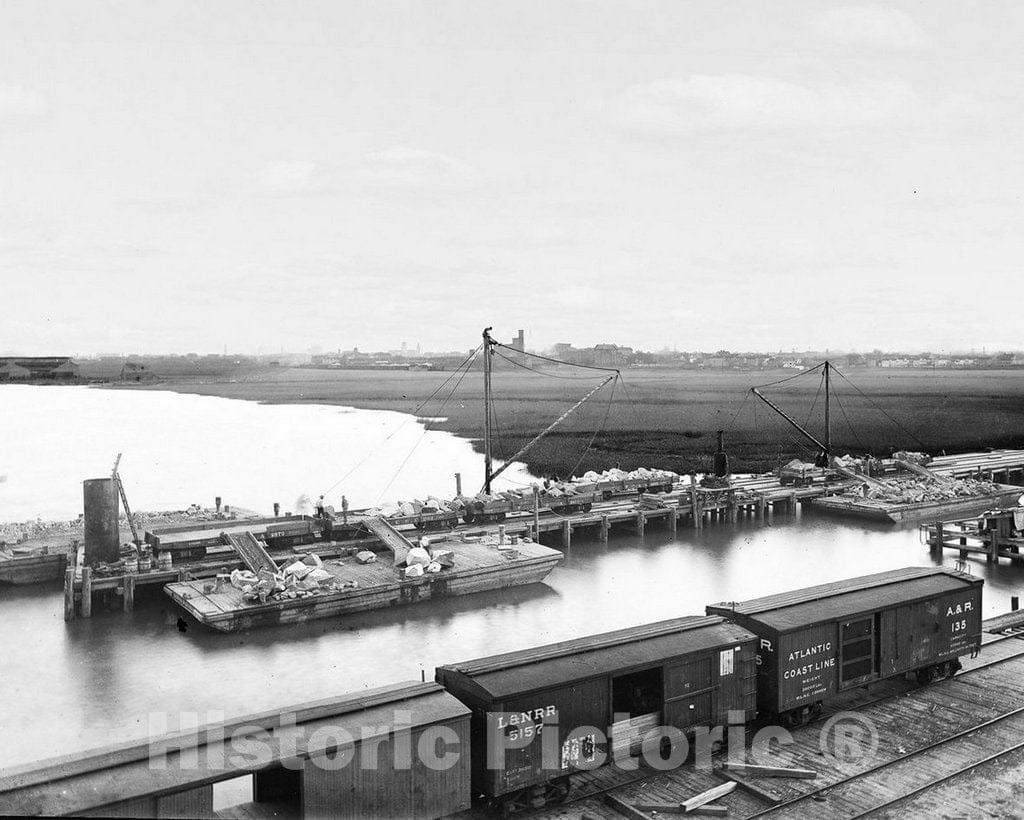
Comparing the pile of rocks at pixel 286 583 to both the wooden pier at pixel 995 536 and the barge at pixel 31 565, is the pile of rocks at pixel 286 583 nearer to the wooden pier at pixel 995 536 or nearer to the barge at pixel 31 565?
the barge at pixel 31 565

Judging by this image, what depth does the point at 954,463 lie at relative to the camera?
3553 inches

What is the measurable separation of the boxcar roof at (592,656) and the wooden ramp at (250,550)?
22.4 meters

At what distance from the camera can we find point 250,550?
1674 inches

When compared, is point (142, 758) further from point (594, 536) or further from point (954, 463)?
point (954, 463)

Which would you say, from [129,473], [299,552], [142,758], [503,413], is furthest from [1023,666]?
[503,413]

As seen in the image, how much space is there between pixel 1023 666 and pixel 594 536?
3244 cm

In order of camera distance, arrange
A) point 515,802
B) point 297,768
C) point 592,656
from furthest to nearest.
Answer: point 592,656
point 515,802
point 297,768

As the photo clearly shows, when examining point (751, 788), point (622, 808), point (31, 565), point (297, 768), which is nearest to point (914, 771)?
point (751, 788)

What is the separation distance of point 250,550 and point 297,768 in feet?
89.8

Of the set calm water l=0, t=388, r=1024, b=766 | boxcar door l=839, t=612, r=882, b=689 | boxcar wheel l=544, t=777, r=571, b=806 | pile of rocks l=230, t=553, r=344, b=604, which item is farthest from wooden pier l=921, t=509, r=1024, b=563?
boxcar wheel l=544, t=777, r=571, b=806

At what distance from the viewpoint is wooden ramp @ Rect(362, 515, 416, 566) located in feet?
144

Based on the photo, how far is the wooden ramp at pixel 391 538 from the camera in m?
43.8

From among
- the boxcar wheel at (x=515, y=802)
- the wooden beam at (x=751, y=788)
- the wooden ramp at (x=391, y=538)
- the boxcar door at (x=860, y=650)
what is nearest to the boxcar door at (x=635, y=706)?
the wooden beam at (x=751, y=788)

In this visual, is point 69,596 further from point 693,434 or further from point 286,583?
point 693,434
